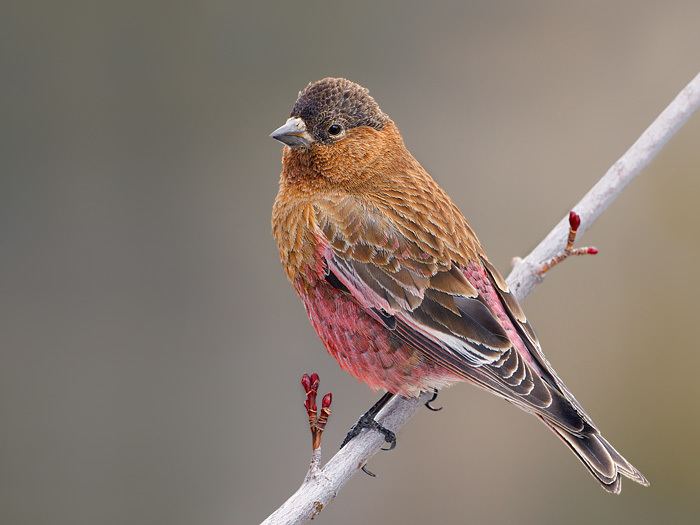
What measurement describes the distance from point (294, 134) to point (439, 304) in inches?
A: 38.3

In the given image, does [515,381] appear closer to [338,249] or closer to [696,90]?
[338,249]

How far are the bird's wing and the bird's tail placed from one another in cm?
9

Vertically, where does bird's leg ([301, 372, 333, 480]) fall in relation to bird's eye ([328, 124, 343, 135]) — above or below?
below

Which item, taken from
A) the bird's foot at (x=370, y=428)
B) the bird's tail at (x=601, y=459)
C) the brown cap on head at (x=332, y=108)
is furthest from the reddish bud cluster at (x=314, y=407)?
the brown cap on head at (x=332, y=108)

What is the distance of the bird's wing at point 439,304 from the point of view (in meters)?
3.71

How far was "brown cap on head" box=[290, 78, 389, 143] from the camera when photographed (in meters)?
4.05

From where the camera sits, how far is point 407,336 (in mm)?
3857

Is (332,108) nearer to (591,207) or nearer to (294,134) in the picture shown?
(294,134)

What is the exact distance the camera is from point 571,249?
13.4ft

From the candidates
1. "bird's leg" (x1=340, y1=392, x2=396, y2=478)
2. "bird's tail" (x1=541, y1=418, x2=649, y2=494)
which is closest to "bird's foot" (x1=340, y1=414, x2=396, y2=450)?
"bird's leg" (x1=340, y1=392, x2=396, y2=478)

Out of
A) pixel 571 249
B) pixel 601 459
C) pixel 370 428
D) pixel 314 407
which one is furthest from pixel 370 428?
pixel 571 249

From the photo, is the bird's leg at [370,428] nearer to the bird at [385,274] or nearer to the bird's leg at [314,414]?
the bird at [385,274]

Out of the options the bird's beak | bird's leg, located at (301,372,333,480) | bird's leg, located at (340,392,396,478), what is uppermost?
the bird's beak

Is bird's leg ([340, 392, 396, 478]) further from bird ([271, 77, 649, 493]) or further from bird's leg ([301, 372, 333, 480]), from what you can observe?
bird's leg ([301, 372, 333, 480])
